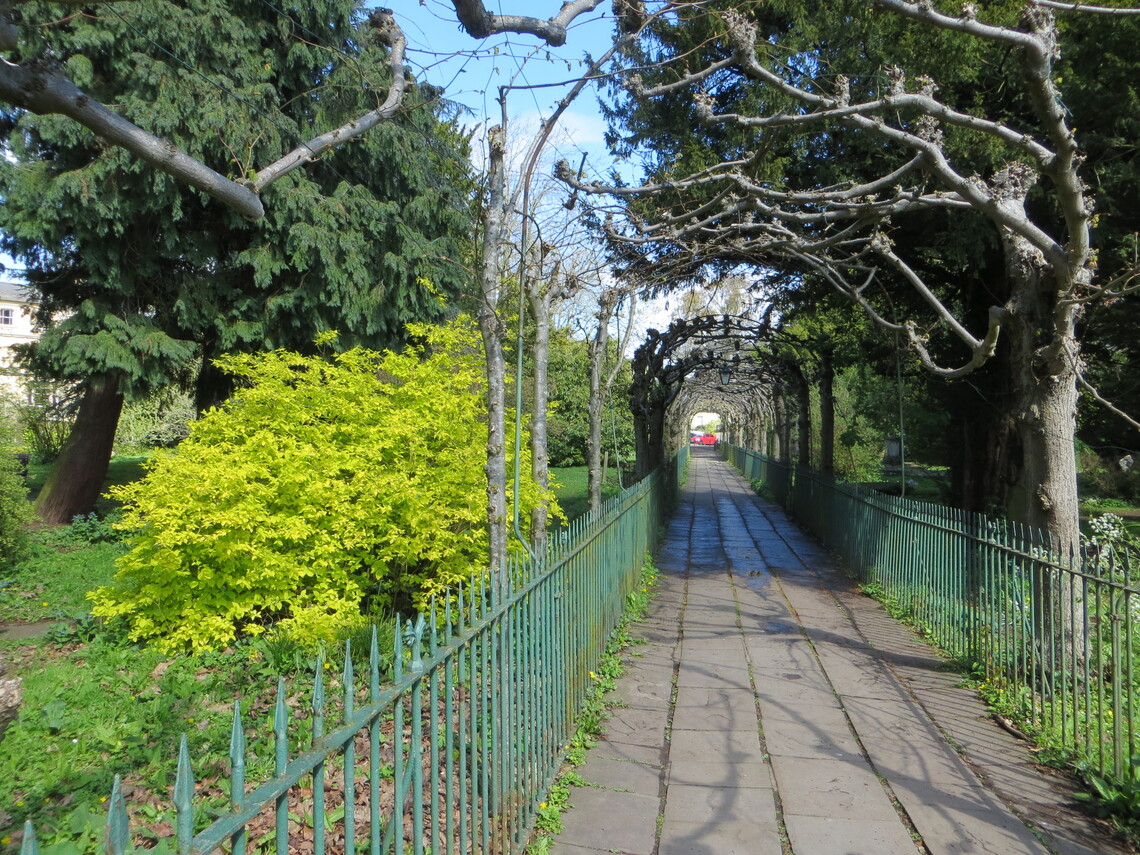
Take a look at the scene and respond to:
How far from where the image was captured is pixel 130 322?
12031mm

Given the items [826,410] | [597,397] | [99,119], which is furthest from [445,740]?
[826,410]

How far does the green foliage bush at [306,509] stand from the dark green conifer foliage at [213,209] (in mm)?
4354

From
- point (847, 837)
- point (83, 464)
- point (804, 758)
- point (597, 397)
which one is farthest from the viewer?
point (83, 464)

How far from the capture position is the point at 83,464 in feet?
44.9

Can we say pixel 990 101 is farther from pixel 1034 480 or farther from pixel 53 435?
pixel 53 435

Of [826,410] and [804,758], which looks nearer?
[804,758]

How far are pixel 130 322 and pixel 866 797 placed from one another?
11.9 metres

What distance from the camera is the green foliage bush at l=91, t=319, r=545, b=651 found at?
244 inches

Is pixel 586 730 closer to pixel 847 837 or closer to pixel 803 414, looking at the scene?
pixel 847 837

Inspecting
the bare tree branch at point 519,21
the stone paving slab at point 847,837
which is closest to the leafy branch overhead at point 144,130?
the bare tree branch at point 519,21

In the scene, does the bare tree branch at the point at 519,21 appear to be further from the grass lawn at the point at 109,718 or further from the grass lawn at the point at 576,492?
the grass lawn at the point at 576,492

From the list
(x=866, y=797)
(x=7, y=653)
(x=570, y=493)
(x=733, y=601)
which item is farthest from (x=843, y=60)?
(x=570, y=493)

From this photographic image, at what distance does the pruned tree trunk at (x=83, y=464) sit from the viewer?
532 inches

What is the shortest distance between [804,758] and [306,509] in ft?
13.5
